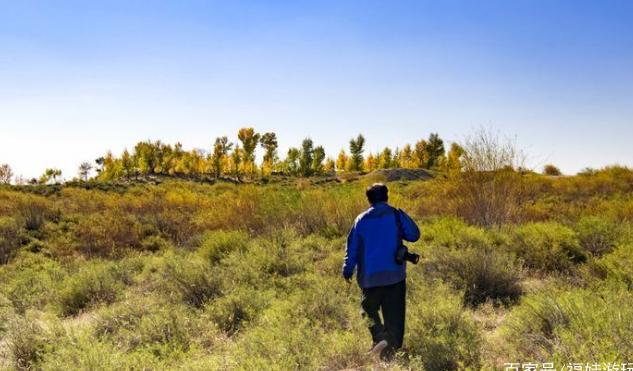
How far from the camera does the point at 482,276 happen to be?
651 cm

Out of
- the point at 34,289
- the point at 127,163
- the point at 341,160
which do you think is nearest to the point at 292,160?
the point at 341,160

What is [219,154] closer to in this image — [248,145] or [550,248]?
[248,145]

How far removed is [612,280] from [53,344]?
6.67 meters

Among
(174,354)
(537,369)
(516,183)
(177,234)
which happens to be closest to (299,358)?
(174,354)

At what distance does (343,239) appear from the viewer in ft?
34.4

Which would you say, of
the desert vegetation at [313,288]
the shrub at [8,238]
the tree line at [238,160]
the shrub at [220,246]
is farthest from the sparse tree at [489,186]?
the tree line at [238,160]

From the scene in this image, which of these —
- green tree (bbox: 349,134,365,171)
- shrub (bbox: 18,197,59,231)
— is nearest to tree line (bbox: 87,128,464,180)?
green tree (bbox: 349,134,365,171)

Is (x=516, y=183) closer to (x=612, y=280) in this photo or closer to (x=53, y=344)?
(x=612, y=280)

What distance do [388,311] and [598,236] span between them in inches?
229

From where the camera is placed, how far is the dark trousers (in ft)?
14.6

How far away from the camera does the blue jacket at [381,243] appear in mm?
4402

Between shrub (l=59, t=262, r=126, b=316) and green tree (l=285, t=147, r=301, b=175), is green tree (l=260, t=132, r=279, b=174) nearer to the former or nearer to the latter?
green tree (l=285, t=147, r=301, b=175)

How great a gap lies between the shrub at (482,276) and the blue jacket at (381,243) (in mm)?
2218

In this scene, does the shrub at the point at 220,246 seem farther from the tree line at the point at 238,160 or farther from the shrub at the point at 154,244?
the tree line at the point at 238,160
